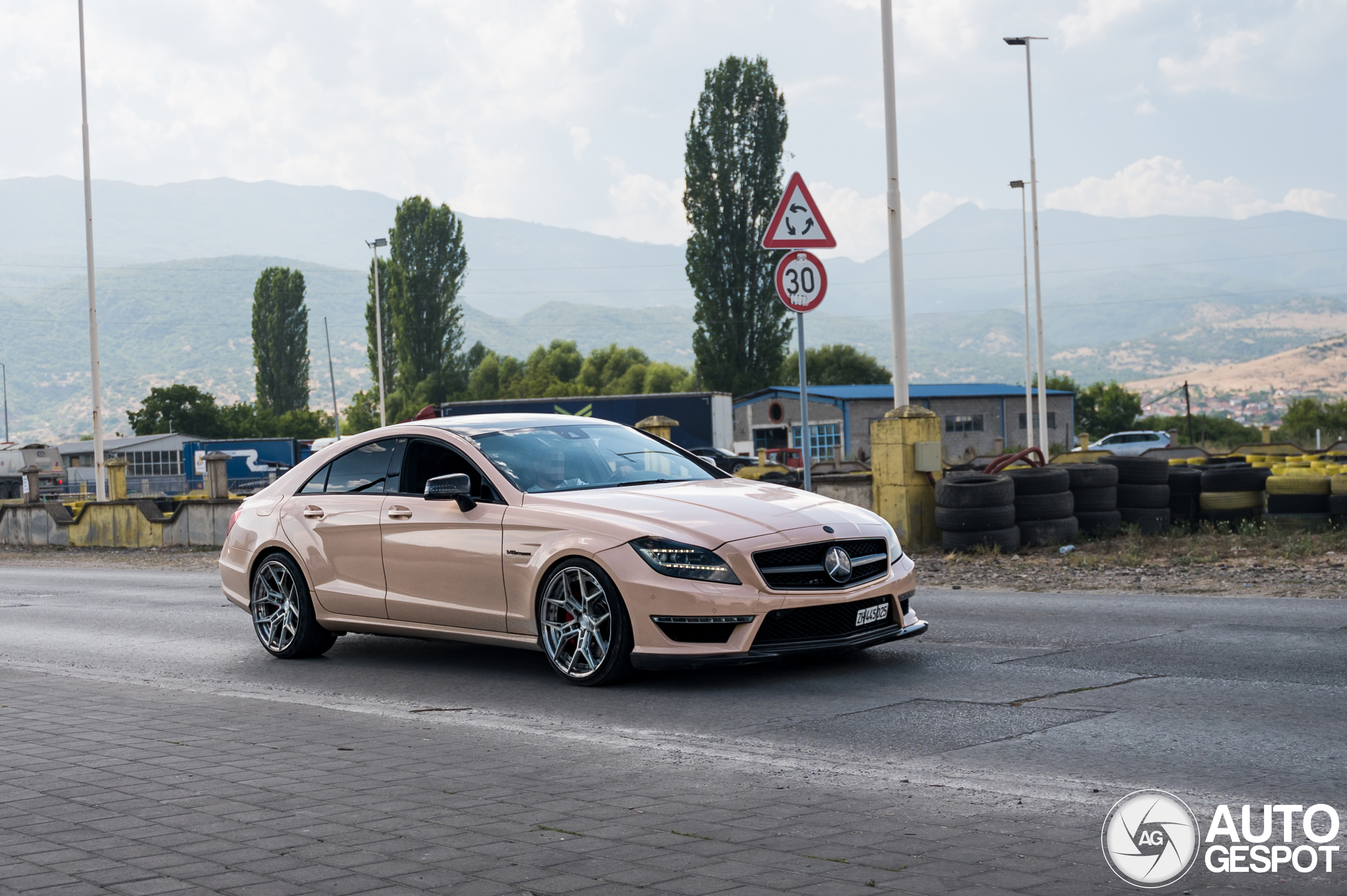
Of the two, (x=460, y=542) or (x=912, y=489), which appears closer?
(x=460, y=542)

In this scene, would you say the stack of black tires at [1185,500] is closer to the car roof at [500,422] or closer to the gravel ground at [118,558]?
the car roof at [500,422]

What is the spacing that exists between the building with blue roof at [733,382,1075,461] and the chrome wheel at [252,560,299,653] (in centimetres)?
5224

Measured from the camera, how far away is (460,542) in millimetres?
7812

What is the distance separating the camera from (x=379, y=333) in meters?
81.8

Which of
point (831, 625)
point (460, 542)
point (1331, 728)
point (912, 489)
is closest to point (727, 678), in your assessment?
point (831, 625)

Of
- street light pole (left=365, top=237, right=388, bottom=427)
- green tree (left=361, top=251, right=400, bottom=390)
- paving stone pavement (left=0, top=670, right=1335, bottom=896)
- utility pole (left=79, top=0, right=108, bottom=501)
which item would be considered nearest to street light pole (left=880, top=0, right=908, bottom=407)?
paving stone pavement (left=0, top=670, right=1335, bottom=896)

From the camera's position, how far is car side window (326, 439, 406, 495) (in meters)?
8.62

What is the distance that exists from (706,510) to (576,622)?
95 centimetres

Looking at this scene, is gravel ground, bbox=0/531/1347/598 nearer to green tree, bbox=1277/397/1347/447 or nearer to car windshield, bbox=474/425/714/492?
car windshield, bbox=474/425/714/492

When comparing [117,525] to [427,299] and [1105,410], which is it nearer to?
[427,299]

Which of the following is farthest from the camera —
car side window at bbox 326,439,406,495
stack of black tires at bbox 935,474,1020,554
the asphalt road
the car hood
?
stack of black tires at bbox 935,474,1020,554

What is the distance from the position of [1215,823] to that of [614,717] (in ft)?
9.95

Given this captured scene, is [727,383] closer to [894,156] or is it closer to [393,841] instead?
[894,156]

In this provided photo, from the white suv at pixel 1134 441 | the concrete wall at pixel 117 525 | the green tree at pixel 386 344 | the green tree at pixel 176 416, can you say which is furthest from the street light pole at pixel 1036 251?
the green tree at pixel 176 416
